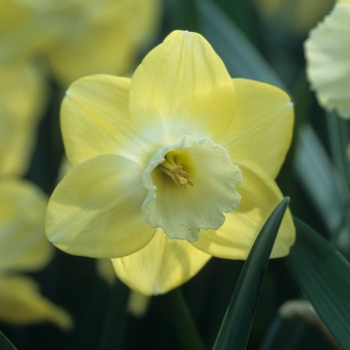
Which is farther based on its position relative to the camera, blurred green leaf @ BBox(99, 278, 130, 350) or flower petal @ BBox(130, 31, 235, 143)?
blurred green leaf @ BBox(99, 278, 130, 350)

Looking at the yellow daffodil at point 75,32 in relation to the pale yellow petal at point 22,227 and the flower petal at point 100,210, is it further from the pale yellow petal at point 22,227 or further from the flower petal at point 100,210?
the flower petal at point 100,210

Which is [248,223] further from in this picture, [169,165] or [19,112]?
[19,112]

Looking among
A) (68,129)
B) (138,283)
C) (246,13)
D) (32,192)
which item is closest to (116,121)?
(68,129)

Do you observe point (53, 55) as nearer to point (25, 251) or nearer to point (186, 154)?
point (25, 251)

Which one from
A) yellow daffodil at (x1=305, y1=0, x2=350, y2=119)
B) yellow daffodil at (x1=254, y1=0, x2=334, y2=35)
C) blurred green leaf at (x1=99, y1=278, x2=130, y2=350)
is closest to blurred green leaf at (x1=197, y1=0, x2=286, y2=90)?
yellow daffodil at (x1=305, y1=0, x2=350, y2=119)

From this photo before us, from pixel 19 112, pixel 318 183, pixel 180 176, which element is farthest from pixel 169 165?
pixel 19 112

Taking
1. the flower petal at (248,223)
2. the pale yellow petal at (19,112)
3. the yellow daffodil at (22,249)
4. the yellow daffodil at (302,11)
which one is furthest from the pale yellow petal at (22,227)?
the yellow daffodil at (302,11)

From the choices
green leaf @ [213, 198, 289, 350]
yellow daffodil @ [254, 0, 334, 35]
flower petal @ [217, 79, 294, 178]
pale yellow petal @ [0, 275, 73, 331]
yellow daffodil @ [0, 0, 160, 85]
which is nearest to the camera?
green leaf @ [213, 198, 289, 350]

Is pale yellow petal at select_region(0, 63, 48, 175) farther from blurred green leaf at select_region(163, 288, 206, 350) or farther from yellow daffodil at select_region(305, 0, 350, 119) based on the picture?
yellow daffodil at select_region(305, 0, 350, 119)
